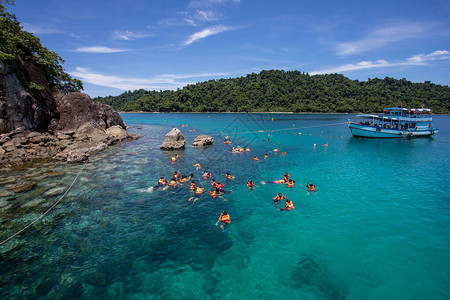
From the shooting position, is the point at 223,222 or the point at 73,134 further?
the point at 73,134

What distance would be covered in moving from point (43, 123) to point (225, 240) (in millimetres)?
42906

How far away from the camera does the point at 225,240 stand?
13938mm

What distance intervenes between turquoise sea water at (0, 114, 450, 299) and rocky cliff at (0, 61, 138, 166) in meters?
7.59

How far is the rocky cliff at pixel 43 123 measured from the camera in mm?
30516

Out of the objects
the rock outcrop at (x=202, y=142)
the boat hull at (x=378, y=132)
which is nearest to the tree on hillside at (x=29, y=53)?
the rock outcrop at (x=202, y=142)

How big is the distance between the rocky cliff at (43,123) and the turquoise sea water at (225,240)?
24.9ft

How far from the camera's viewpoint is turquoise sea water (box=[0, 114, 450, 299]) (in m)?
10.4

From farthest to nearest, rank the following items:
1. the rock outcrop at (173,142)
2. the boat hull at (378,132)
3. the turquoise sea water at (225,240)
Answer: the boat hull at (378,132), the rock outcrop at (173,142), the turquoise sea water at (225,240)

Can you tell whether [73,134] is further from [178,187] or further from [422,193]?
[422,193]

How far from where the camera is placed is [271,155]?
38.3 meters

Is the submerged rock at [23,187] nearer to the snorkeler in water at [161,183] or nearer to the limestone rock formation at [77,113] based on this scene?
the snorkeler in water at [161,183]

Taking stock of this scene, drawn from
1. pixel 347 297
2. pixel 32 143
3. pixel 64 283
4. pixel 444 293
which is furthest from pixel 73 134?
pixel 444 293

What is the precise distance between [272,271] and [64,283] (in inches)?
393

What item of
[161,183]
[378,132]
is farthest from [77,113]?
[378,132]
